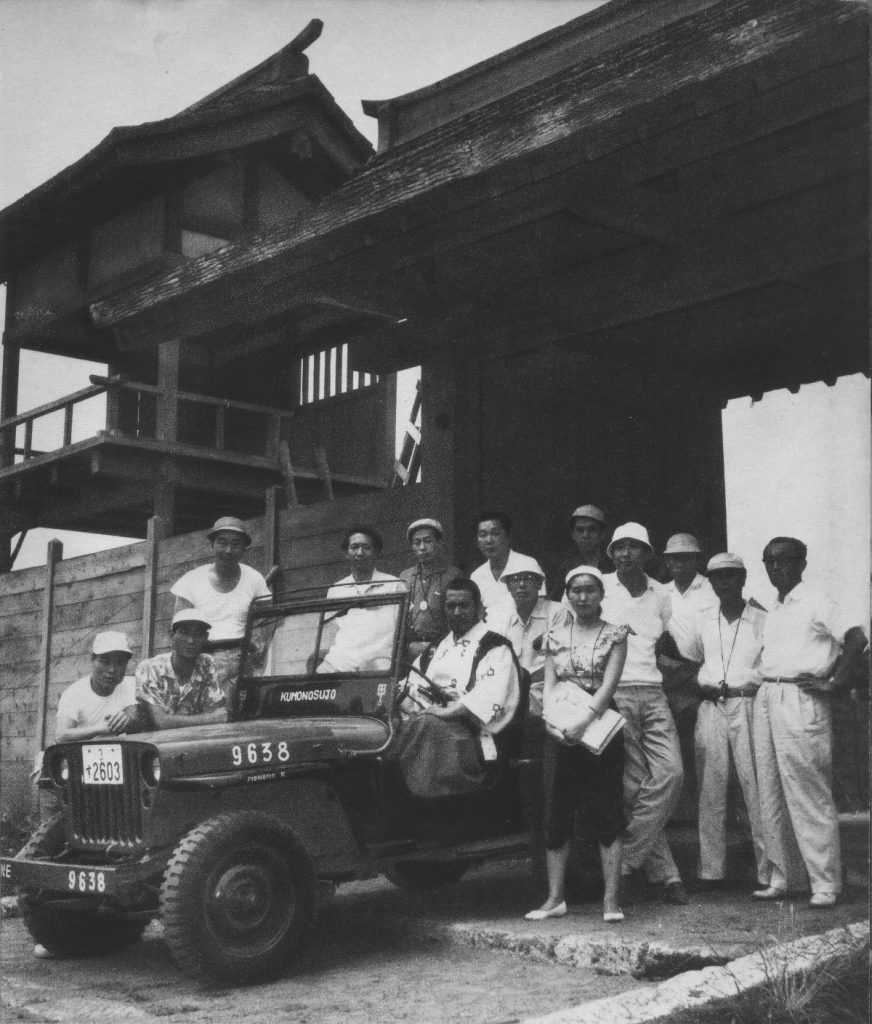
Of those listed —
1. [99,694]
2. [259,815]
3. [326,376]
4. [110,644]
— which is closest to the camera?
[259,815]

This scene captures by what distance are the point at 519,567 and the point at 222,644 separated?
1652 mm

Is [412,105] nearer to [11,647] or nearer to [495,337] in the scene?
[495,337]

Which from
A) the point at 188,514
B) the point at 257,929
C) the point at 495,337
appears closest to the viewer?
the point at 257,929

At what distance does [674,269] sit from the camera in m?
6.91

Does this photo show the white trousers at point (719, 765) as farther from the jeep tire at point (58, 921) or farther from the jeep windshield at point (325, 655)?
the jeep tire at point (58, 921)

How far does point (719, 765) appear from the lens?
601 cm

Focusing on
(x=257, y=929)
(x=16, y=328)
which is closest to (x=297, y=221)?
(x=257, y=929)

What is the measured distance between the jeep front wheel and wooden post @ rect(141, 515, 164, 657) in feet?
16.3

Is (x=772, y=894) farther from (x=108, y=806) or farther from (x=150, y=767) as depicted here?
(x=108, y=806)

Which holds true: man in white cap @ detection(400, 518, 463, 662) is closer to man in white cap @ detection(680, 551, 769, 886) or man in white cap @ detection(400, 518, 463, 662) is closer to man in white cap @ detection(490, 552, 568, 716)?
man in white cap @ detection(490, 552, 568, 716)

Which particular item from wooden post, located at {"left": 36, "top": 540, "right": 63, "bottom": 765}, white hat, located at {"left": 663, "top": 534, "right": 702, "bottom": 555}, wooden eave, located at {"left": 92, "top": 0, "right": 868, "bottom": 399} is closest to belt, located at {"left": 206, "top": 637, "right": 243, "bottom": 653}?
wooden eave, located at {"left": 92, "top": 0, "right": 868, "bottom": 399}

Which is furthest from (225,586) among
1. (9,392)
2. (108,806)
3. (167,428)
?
(9,392)

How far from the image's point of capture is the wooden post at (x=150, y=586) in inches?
383

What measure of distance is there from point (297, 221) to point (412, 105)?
2.54 metres
